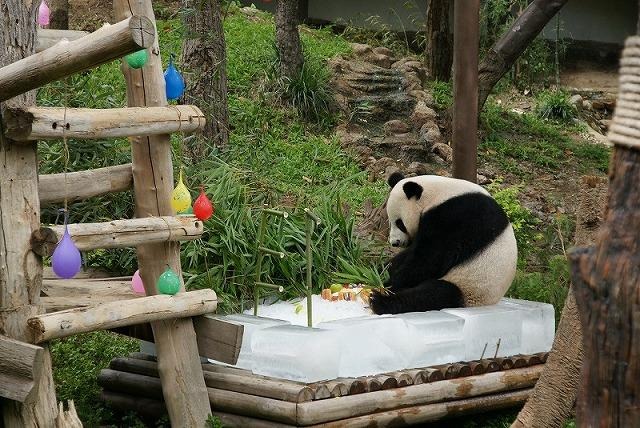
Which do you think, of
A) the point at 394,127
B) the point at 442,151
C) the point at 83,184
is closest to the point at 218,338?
the point at 83,184

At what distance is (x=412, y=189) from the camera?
621 cm

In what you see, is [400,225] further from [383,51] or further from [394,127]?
[383,51]

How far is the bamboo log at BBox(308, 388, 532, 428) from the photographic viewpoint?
5078 mm

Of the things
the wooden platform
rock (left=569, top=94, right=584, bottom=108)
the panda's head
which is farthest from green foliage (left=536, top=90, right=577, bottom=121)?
the wooden platform

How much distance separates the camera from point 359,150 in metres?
9.85

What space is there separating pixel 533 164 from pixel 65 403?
620 centimetres

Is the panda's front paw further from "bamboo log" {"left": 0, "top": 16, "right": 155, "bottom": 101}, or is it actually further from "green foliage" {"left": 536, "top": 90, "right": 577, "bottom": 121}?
"green foliage" {"left": 536, "top": 90, "right": 577, "bottom": 121}

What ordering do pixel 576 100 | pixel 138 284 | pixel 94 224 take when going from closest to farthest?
pixel 94 224 < pixel 138 284 < pixel 576 100

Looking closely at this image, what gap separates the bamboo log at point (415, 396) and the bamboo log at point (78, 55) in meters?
1.94

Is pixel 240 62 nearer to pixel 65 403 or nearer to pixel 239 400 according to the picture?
pixel 65 403

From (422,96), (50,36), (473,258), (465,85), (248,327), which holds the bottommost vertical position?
(248,327)

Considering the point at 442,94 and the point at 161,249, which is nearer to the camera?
the point at 161,249

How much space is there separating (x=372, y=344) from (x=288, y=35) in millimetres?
5564

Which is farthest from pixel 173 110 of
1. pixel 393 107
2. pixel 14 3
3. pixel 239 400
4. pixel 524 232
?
pixel 393 107
